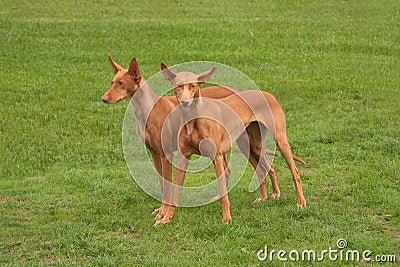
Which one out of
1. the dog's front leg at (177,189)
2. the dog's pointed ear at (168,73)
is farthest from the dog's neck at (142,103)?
the dog's pointed ear at (168,73)

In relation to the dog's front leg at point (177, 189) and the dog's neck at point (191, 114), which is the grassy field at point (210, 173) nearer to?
the dog's front leg at point (177, 189)

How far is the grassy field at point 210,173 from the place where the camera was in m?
7.92

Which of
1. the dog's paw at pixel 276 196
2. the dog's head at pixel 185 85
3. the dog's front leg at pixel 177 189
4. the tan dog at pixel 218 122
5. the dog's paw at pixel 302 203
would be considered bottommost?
the dog's paw at pixel 276 196

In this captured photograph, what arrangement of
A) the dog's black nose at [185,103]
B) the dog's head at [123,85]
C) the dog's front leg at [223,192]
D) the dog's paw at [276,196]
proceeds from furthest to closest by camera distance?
the dog's paw at [276,196] < the dog's head at [123,85] < the dog's front leg at [223,192] < the dog's black nose at [185,103]

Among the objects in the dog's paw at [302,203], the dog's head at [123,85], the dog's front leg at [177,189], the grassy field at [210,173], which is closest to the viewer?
the grassy field at [210,173]

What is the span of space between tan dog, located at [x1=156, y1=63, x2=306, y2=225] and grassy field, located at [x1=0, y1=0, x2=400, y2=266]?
51 cm

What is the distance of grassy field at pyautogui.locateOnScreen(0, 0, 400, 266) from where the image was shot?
26.0ft

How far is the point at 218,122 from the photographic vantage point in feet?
27.9

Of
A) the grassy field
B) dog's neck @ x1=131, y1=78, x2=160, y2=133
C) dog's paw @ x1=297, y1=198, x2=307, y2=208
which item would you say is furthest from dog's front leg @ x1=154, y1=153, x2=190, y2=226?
dog's paw @ x1=297, y1=198, x2=307, y2=208

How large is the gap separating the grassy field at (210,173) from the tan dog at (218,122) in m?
0.51

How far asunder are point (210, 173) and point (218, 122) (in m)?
2.78

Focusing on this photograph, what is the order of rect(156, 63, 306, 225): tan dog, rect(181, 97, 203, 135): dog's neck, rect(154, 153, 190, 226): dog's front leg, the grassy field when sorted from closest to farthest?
1. the grassy field
2. rect(156, 63, 306, 225): tan dog
3. rect(181, 97, 203, 135): dog's neck
4. rect(154, 153, 190, 226): dog's front leg

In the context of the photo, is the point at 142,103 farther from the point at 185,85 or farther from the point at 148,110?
the point at 185,85

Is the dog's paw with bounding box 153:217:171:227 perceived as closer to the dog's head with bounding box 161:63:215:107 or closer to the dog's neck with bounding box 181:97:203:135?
the dog's neck with bounding box 181:97:203:135
